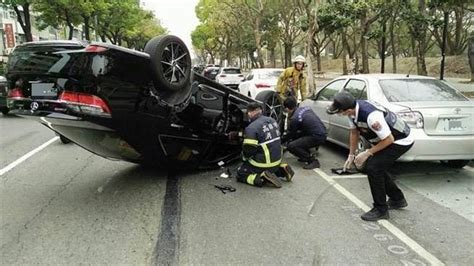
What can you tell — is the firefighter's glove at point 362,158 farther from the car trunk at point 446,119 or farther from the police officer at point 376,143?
the car trunk at point 446,119

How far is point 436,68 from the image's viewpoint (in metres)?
34.0

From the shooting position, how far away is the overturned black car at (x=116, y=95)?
446 cm

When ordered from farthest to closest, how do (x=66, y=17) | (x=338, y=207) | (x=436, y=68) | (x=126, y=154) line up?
(x=436, y=68) → (x=66, y=17) → (x=126, y=154) → (x=338, y=207)

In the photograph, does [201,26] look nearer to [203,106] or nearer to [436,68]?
[436,68]

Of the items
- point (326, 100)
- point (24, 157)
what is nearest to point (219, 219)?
point (326, 100)

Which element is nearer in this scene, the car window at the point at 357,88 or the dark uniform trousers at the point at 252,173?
the dark uniform trousers at the point at 252,173

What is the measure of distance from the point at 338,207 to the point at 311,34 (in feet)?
42.6

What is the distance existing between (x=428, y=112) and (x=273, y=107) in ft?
10.3

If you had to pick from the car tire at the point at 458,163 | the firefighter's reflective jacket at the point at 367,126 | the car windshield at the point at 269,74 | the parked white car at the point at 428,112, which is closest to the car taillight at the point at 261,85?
the car windshield at the point at 269,74

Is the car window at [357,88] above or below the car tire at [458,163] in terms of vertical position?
above

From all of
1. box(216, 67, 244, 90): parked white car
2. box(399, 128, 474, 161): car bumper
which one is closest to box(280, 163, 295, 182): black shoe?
box(399, 128, 474, 161): car bumper

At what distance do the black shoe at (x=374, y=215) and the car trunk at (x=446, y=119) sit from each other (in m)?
1.58

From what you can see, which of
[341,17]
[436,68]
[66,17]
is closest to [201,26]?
[66,17]

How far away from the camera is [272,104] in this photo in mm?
8359
